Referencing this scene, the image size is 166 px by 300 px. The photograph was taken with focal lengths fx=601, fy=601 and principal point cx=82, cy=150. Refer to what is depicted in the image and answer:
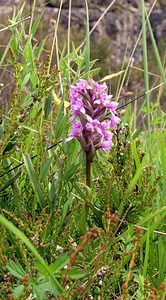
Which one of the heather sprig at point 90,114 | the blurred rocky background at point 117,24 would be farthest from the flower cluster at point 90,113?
the blurred rocky background at point 117,24

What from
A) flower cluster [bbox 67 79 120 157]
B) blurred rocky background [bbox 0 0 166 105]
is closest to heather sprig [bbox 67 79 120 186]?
flower cluster [bbox 67 79 120 157]

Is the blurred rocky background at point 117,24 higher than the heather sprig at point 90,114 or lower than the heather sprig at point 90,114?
lower

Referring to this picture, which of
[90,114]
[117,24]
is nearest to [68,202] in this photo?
[90,114]

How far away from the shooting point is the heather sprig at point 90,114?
34.9 inches

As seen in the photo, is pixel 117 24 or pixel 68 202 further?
pixel 117 24

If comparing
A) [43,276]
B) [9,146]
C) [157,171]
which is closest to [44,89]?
[9,146]

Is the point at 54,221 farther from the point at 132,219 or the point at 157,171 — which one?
the point at 157,171

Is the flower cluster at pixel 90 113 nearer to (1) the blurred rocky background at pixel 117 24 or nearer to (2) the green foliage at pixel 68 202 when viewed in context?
(2) the green foliage at pixel 68 202

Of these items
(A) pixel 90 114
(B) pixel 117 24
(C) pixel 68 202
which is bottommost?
(B) pixel 117 24

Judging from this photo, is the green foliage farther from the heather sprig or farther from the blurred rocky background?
the blurred rocky background

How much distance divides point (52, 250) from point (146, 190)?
198mm

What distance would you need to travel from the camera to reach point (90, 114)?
2.94ft

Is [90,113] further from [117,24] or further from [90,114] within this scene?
[117,24]

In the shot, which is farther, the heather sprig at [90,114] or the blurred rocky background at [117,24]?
the blurred rocky background at [117,24]
